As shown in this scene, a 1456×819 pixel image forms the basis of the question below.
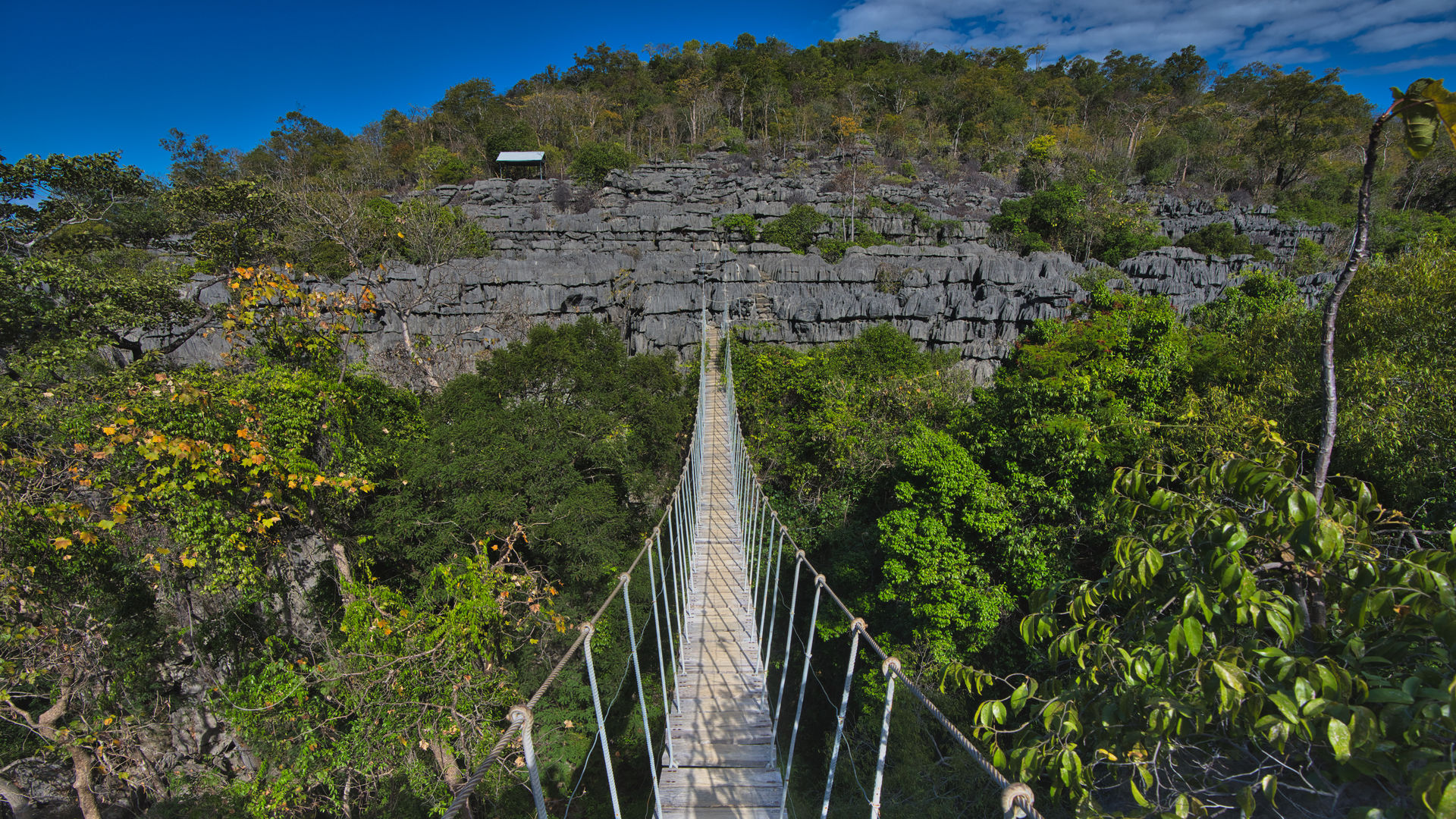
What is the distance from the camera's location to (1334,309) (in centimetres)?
146

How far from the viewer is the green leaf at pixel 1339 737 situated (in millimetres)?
872

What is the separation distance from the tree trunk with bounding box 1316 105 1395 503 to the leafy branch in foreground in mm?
149

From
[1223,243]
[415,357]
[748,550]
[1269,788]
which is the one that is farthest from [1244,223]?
[1269,788]

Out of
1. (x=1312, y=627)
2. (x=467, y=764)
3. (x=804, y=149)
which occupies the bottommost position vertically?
(x=467, y=764)

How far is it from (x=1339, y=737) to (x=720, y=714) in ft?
7.15

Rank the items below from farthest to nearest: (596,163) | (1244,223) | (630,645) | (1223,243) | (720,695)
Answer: (596,163), (1244,223), (1223,243), (630,645), (720,695)

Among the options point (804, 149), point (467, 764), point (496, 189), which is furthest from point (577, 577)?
point (804, 149)

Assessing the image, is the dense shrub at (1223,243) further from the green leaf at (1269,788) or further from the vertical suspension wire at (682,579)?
the green leaf at (1269,788)

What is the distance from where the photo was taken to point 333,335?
16.6 ft

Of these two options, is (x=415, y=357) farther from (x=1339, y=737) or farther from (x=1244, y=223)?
(x=1244, y=223)

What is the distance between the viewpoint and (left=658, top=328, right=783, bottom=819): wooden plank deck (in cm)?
225

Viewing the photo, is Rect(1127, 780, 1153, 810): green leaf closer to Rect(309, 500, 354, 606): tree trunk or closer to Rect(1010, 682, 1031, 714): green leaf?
Rect(1010, 682, 1031, 714): green leaf

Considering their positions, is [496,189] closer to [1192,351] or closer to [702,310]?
[702,310]

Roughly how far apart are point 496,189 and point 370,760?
73.2 feet
